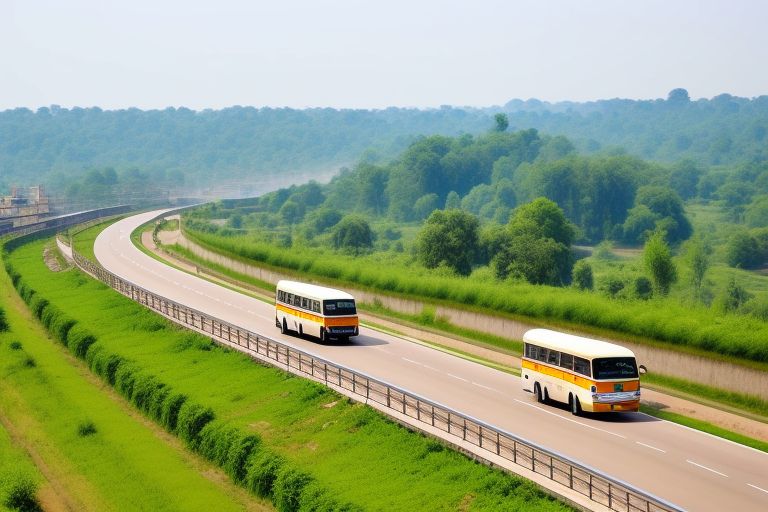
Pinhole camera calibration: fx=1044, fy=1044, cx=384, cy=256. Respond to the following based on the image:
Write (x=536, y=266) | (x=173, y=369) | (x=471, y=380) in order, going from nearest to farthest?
1. (x=471, y=380)
2. (x=173, y=369)
3. (x=536, y=266)

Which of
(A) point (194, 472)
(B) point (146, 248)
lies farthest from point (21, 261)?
(A) point (194, 472)

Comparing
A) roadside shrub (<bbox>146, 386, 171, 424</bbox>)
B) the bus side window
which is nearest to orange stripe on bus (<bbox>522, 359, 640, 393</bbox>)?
the bus side window

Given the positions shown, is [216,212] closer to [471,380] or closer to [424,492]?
[471,380]

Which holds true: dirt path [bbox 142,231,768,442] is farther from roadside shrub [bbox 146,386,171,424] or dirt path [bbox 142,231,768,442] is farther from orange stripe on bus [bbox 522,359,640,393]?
roadside shrub [bbox 146,386,171,424]

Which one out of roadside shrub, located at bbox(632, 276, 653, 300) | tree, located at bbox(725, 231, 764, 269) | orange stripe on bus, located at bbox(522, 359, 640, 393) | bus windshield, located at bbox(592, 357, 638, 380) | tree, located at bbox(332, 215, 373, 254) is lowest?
tree, located at bbox(725, 231, 764, 269)

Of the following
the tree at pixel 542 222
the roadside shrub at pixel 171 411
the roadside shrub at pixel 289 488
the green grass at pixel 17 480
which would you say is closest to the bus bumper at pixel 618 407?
the roadside shrub at pixel 289 488

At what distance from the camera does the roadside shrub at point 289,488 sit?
31359 mm

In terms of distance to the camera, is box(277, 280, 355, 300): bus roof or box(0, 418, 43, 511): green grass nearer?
box(0, 418, 43, 511): green grass

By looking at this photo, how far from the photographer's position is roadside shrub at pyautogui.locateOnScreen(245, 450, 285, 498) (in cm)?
3350

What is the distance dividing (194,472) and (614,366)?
50.0ft

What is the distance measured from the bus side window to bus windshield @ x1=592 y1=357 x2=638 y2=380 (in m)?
0.31

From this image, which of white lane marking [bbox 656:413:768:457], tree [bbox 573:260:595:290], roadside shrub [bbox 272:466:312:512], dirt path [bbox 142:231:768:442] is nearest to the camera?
roadside shrub [bbox 272:466:312:512]

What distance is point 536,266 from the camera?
90438 mm

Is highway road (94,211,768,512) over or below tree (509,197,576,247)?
over
